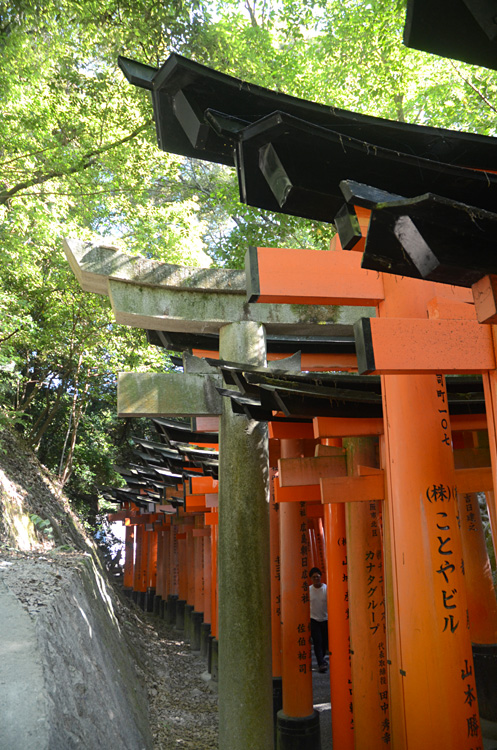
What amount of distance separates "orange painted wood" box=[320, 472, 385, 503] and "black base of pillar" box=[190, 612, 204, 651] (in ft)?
41.9

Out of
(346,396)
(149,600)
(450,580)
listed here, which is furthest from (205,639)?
(450,580)

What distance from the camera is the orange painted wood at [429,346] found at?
2943 millimetres

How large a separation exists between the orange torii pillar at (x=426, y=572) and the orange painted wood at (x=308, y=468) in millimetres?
2300

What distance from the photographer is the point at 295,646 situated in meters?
7.70

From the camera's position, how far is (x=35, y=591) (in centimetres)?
479

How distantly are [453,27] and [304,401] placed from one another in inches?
130

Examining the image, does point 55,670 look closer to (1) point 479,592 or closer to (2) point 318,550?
(1) point 479,592

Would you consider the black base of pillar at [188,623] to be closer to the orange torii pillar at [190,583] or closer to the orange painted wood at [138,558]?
the orange torii pillar at [190,583]

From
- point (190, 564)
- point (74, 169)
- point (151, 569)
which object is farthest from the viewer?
point (151, 569)

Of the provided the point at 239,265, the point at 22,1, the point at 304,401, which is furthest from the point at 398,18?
the point at 304,401

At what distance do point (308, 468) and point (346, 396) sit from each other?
6.13ft

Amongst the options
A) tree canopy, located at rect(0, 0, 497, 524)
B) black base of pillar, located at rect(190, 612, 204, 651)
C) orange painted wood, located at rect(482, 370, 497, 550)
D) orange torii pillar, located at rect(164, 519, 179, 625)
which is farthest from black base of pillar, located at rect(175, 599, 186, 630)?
orange painted wood, located at rect(482, 370, 497, 550)

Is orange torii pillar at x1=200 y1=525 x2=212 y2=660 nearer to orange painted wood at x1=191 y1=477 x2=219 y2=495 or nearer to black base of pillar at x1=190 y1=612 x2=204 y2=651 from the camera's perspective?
black base of pillar at x1=190 y1=612 x2=204 y2=651

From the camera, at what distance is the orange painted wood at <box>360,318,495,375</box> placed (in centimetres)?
294
